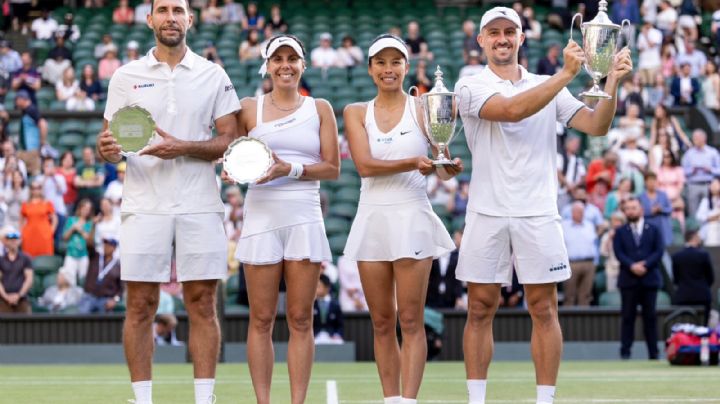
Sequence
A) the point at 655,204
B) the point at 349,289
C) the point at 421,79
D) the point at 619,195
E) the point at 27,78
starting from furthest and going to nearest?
the point at 27,78
the point at 421,79
the point at 619,195
the point at 655,204
the point at 349,289

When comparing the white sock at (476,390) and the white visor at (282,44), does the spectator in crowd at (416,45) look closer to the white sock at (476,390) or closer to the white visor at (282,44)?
the white visor at (282,44)

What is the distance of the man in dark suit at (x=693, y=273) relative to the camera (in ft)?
54.8

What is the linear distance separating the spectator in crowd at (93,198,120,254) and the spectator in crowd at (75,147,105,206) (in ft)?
3.38

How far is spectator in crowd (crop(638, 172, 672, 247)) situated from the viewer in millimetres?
18234

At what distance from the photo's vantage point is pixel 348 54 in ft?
79.8

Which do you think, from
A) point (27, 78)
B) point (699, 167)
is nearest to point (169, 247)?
point (699, 167)

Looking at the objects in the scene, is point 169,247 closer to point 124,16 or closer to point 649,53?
point 649,53

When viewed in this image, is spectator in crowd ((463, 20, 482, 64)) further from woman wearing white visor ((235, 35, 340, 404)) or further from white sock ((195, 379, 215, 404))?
white sock ((195, 379, 215, 404))

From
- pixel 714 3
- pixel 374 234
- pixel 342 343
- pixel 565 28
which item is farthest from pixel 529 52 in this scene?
pixel 374 234

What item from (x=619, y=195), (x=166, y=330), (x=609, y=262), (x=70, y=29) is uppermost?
(x=70, y=29)

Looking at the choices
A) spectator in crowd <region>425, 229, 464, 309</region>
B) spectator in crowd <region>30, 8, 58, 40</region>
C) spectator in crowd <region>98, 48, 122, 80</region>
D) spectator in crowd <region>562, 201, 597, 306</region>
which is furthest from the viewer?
spectator in crowd <region>30, 8, 58, 40</region>

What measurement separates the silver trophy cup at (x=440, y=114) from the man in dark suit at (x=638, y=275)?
28.4ft

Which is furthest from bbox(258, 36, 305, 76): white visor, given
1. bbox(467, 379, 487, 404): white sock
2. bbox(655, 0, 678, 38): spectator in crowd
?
bbox(655, 0, 678, 38): spectator in crowd

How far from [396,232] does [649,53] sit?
16.1m
